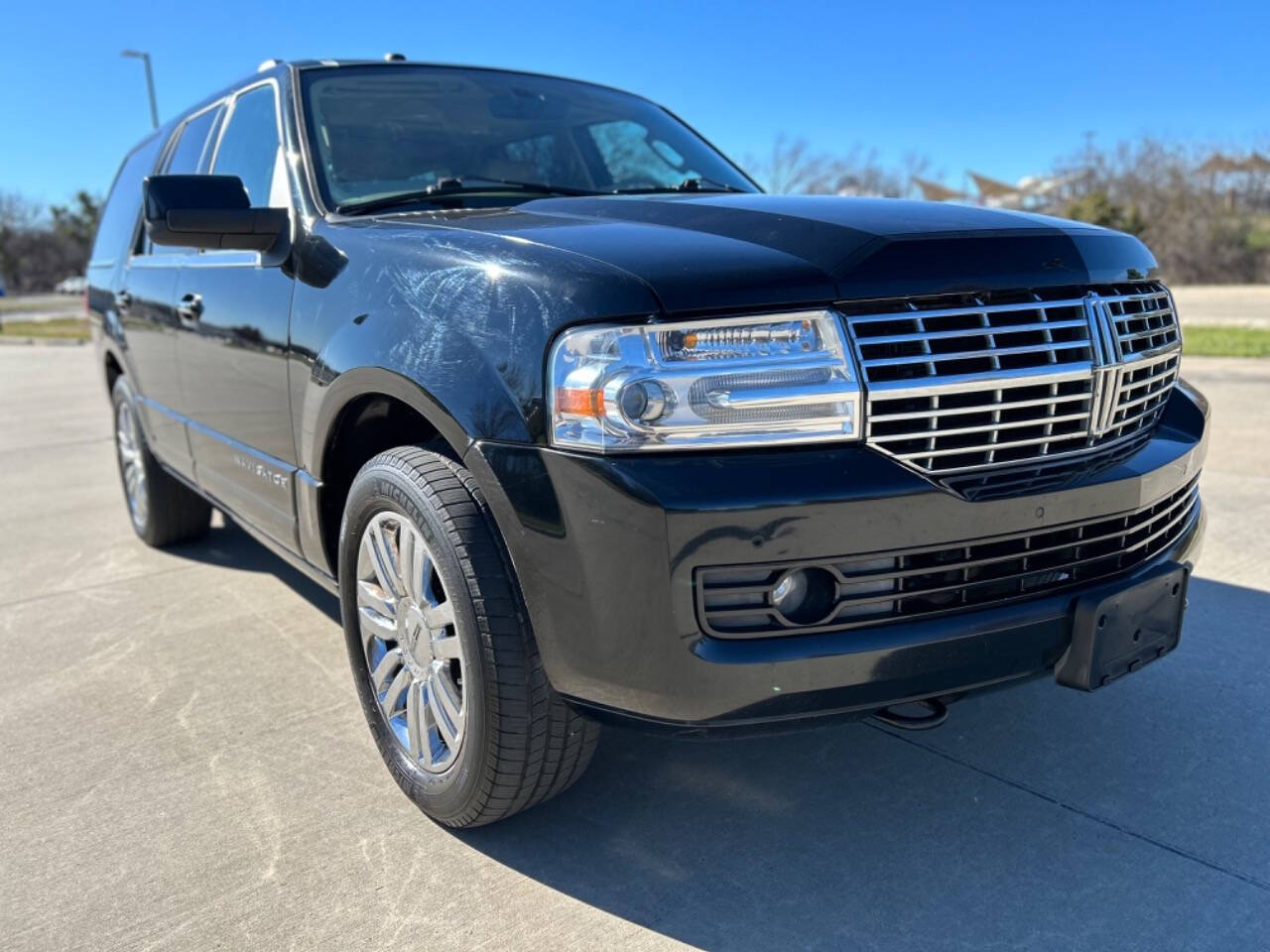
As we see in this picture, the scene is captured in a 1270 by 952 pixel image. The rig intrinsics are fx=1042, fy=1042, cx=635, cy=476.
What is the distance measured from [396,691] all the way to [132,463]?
3.23 meters

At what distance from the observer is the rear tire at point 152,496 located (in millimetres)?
4797

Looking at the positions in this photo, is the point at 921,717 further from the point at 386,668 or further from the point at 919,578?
the point at 386,668

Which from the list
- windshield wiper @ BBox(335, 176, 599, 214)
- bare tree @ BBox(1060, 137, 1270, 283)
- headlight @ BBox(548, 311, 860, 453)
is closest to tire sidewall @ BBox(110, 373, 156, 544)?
windshield wiper @ BBox(335, 176, 599, 214)

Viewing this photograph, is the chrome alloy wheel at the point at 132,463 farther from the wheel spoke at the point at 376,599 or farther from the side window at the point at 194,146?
the wheel spoke at the point at 376,599

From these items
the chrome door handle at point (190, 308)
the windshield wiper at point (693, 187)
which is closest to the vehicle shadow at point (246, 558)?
the chrome door handle at point (190, 308)

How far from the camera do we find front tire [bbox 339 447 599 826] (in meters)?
2.10

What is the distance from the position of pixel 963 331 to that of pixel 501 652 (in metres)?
1.10

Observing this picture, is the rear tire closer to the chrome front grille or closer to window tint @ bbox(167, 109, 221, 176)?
window tint @ bbox(167, 109, 221, 176)

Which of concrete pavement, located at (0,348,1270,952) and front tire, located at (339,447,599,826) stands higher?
front tire, located at (339,447,599,826)

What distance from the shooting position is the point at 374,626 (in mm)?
2582

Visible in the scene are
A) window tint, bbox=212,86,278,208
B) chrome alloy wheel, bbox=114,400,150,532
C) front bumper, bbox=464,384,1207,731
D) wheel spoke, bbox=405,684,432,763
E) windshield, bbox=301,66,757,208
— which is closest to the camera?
front bumper, bbox=464,384,1207,731

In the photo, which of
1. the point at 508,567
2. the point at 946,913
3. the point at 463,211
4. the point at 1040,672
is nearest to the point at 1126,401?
the point at 1040,672

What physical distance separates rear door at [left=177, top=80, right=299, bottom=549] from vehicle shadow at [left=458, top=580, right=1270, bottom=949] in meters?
1.31

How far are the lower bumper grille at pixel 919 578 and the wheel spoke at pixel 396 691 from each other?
95 centimetres
